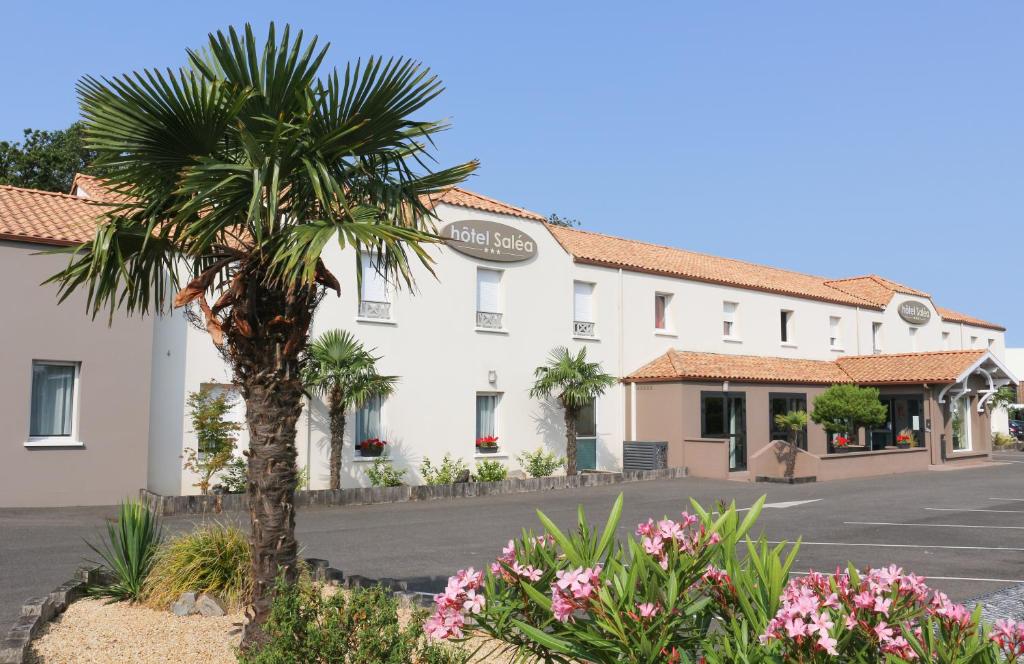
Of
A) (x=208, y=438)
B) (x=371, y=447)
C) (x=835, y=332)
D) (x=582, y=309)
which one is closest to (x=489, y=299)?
(x=582, y=309)

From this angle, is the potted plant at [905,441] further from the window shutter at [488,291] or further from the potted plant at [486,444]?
the window shutter at [488,291]

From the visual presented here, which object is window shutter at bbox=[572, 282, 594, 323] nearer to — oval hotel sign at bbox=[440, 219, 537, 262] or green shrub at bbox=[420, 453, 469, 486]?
oval hotel sign at bbox=[440, 219, 537, 262]

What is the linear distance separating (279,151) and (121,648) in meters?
3.85

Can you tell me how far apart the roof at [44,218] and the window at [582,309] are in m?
12.7

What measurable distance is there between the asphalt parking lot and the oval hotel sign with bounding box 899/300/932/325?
56.1 feet

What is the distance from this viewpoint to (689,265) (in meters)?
29.7

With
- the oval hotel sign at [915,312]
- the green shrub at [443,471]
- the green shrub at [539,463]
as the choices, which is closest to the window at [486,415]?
the green shrub at [539,463]

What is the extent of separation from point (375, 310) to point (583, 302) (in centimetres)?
732

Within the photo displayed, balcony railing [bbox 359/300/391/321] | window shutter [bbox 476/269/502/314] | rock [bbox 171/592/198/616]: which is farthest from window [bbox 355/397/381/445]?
rock [bbox 171/592/198/616]

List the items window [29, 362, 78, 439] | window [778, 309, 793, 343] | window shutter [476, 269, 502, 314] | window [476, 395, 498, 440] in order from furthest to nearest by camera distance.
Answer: window [778, 309, 793, 343], window shutter [476, 269, 502, 314], window [476, 395, 498, 440], window [29, 362, 78, 439]

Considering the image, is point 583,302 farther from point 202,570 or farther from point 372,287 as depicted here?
point 202,570

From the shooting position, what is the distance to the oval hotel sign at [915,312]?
1496 inches

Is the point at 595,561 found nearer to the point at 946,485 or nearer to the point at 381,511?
the point at 381,511

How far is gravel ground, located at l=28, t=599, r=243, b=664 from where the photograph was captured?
6.05 metres
